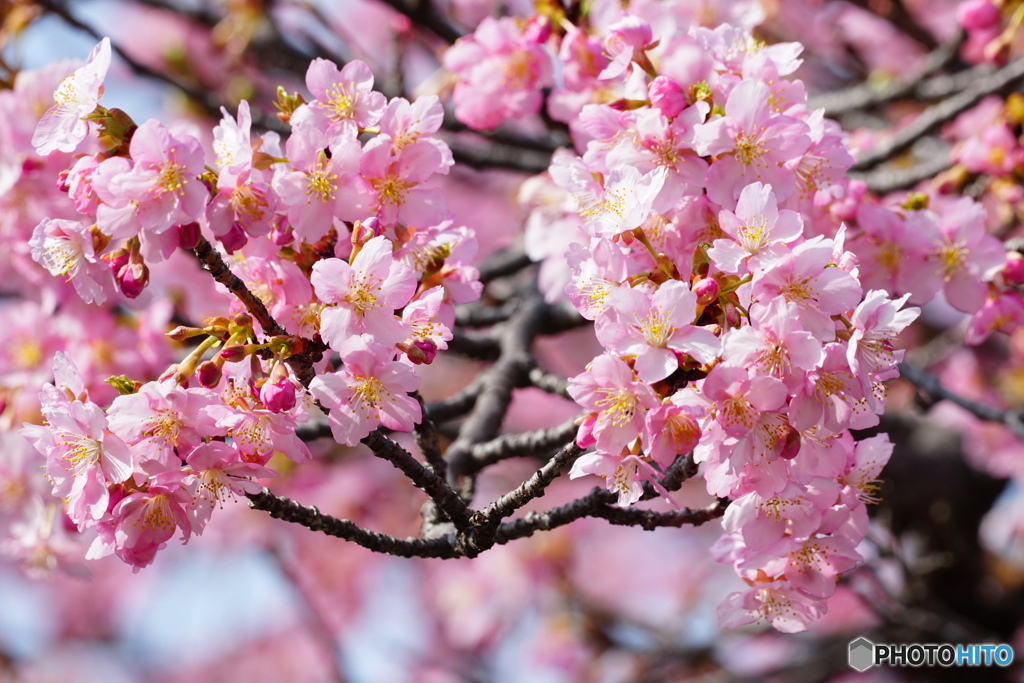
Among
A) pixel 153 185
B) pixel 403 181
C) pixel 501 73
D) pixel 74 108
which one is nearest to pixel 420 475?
pixel 403 181

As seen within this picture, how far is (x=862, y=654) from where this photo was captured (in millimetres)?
3275

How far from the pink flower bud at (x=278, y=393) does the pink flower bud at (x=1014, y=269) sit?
169 centimetres

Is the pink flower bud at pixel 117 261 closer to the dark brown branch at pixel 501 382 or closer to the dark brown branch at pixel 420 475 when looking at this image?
the dark brown branch at pixel 420 475

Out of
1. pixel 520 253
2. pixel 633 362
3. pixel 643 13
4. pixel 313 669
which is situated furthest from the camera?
pixel 313 669

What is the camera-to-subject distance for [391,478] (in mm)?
5594

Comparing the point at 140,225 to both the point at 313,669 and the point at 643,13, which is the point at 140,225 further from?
the point at 313,669

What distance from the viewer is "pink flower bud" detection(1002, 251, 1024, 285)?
197 centimetres

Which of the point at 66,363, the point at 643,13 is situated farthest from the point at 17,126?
the point at 643,13

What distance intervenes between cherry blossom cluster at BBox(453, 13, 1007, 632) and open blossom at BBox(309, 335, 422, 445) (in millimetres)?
296

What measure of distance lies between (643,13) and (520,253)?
1287 mm

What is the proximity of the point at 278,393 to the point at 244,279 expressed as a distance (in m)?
0.33

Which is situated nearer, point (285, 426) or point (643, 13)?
point (285, 426)

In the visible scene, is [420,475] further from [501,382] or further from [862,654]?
[862,654]

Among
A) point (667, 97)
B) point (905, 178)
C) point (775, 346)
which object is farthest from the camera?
point (905, 178)
